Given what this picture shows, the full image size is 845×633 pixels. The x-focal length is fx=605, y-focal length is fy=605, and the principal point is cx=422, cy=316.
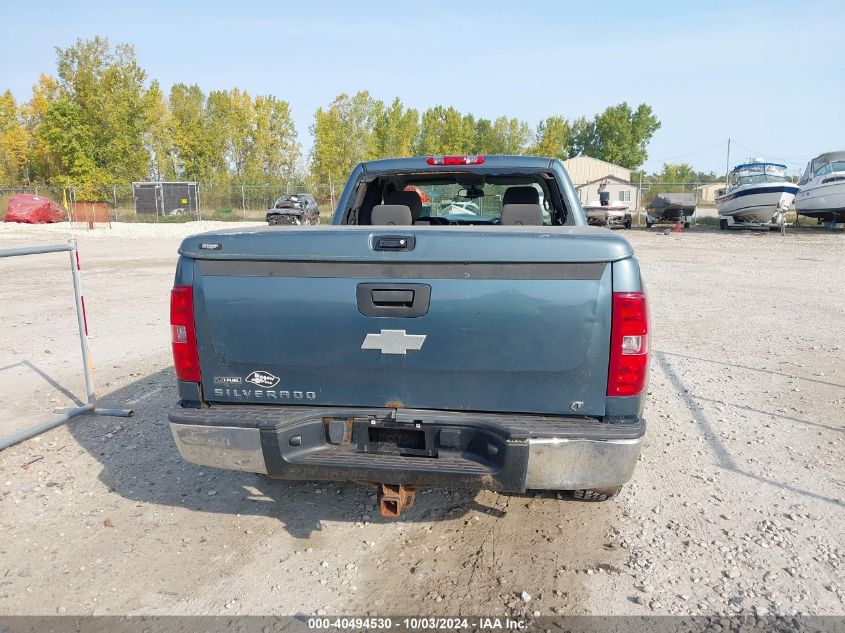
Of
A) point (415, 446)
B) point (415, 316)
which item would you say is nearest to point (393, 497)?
point (415, 446)

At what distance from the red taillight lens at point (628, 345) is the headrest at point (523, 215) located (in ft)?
5.36

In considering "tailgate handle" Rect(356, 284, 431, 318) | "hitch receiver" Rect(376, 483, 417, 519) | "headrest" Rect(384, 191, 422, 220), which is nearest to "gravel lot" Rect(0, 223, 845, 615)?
"hitch receiver" Rect(376, 483, 417, 519)

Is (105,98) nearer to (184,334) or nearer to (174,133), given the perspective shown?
(174,133)

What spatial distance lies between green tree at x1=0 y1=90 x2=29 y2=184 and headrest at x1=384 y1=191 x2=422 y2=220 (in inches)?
2577

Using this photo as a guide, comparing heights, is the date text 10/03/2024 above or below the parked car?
below

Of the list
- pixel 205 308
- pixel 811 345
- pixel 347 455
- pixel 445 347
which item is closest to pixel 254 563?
pixel 347 455

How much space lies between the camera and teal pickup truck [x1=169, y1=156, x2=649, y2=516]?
101 inches

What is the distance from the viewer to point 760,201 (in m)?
25.2

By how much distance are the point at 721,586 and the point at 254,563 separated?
7.49 ft

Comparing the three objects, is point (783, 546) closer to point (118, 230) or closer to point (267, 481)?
point (267, 481)

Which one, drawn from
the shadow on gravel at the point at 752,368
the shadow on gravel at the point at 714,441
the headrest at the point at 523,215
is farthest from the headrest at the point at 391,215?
the shadow on gravel at the point at 752,368

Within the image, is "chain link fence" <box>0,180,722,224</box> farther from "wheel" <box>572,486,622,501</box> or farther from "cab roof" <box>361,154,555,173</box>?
"wheel" <box>572,486,622,501</box>

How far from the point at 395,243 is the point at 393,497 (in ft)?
3.95

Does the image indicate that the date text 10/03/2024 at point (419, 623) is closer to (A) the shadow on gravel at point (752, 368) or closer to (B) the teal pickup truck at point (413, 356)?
(B) the teal pickup truck at point (413, 356)
